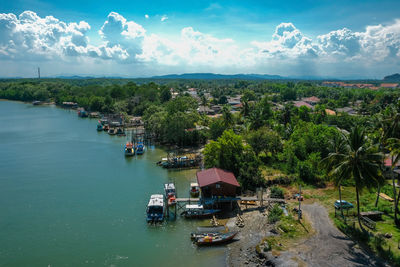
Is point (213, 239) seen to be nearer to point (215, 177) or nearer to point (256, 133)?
point (215, 177)

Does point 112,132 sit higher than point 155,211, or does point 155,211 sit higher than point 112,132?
point 112,132

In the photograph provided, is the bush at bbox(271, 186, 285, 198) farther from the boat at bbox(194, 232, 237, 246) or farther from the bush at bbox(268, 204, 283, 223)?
the boat at bbox(194, 232, 237, 246)

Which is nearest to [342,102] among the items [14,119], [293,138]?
[293,138]

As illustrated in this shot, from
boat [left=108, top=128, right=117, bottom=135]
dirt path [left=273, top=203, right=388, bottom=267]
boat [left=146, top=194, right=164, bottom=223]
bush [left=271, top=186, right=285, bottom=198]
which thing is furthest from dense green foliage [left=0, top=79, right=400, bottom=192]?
boat [left=108, top=128, right=117, bottom=135]

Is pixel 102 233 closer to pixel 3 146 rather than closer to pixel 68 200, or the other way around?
pixel 68 200

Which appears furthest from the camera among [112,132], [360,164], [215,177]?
[112,132]

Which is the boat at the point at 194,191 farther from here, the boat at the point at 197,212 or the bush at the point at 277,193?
the bush at the point at 277,193

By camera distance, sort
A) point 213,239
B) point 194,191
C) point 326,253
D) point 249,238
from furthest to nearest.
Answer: point 194,191 < point 249,238 < point 213,239 < point 326,253

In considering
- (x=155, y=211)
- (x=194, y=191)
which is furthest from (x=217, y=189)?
(x=155, y=211)
